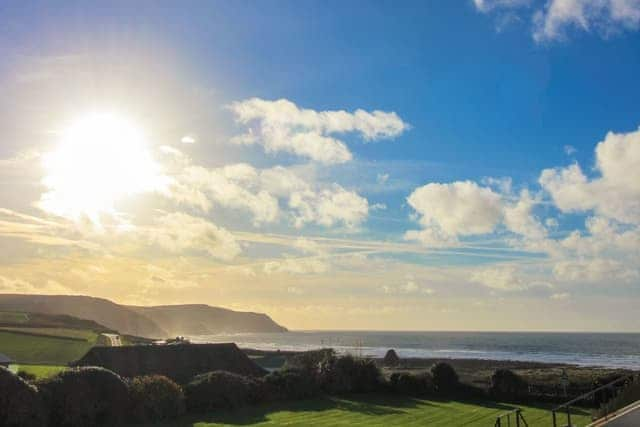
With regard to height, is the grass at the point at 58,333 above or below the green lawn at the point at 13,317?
below

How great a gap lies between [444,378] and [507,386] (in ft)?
16.3

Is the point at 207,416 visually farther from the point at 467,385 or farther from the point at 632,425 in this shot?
the point at 632,425

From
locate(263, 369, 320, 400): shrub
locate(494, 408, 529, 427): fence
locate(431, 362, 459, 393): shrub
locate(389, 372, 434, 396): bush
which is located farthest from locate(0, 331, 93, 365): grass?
locate(494, 408, 529, 427): fence

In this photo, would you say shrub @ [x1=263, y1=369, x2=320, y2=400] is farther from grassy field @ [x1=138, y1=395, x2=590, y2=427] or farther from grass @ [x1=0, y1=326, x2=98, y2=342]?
grass @ [x1=0, y1=326, x2=98, y2=342]

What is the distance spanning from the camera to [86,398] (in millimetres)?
33719

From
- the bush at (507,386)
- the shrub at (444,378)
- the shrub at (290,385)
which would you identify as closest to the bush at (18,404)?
the shrub at (290,385)

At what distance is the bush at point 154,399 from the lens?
36.0m

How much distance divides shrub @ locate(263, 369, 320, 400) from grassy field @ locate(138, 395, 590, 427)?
1.41 meters

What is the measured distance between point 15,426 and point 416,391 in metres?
30.3

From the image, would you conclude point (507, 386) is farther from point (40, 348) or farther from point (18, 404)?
point (40, 348)

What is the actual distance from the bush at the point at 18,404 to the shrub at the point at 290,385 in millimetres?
17162

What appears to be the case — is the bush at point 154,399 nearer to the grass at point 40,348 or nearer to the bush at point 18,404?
the bush at point 18,404

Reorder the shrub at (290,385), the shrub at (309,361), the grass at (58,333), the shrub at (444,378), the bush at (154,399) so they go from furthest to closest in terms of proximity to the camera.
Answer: the grass at (58,333)
the shrub at (444,378)
the shrub at (309,361)
the shrub at (290,385)
the bush at (154,399)

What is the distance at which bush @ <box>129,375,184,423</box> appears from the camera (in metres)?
36.0
